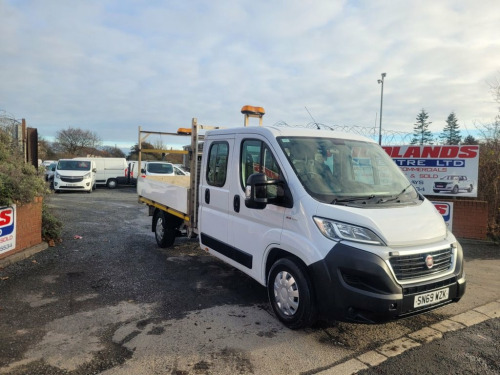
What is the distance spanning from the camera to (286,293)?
383 cm

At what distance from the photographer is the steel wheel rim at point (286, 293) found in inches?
147

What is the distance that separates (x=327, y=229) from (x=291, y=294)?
83cm

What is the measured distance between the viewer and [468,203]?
817 cm

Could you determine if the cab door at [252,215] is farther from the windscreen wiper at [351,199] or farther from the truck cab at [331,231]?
the windscreen wiper at [351,199]

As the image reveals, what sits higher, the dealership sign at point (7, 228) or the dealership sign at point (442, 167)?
the dealership sign at point (442, 167)

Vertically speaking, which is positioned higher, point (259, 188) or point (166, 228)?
point (259, 188)

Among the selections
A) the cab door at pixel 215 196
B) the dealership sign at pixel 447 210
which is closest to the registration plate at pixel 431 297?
the cab door at pixel 215 196

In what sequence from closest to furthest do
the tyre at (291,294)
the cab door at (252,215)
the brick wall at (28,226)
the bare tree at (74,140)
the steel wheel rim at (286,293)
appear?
1. the tyre at (291,294)
2. the steel wheel rim at (286,293)
3. the cab door at (252,215)
4. the brick wall at (28,226)
5. the bare tree at (74,140)

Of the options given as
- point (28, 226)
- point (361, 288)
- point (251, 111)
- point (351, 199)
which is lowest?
point (28, 226)

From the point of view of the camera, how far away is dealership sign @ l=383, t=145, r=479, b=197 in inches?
318

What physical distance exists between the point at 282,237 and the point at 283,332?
0.98 m

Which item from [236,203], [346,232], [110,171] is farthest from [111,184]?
[346,232]

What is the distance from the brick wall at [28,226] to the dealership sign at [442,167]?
25.9 ft

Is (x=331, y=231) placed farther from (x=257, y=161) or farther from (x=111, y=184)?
(x=111, y=184)
